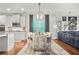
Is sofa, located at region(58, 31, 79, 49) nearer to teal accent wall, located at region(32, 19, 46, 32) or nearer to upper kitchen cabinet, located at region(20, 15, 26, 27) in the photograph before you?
teal accent wall, located at region(32, 19, 46, 32)

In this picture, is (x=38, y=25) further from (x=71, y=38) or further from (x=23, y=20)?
(x=71, y=38)

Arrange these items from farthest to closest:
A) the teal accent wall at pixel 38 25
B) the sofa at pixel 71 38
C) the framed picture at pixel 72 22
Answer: the sofa at pixel 71 38 → the framed picture at pixel 72 22 → the teal accent wall at pixel 38 25

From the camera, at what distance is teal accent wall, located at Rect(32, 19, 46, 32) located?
6691mm

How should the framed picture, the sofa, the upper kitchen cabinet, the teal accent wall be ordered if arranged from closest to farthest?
the teal accent wall → the upper kitchen cabinet → the framed picture → the sofa

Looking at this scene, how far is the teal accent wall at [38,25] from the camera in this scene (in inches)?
263

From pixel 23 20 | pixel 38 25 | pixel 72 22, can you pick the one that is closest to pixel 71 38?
pixel 72 22

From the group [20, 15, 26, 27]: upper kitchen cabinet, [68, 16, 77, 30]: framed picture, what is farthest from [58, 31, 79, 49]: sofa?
[20, 15, 26, 27]: upper kitchen cabinet

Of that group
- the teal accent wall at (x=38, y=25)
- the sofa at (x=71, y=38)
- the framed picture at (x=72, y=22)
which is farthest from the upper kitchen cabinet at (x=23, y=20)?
the framed picture at (x=72, y=22)

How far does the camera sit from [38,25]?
263 inches

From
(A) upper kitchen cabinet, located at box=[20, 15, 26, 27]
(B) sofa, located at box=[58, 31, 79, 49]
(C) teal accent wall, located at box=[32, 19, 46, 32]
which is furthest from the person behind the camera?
(B) sofa, located at box=[58, 31, 79, 49]

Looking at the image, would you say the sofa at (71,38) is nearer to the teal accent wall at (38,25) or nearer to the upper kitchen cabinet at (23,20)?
the teal accent wall at (38,25)

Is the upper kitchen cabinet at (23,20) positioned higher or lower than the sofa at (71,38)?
higher

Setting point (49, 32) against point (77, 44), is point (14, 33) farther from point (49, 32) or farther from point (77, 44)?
point (77, 44)

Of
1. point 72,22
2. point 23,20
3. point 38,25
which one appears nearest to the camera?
point 38,25
